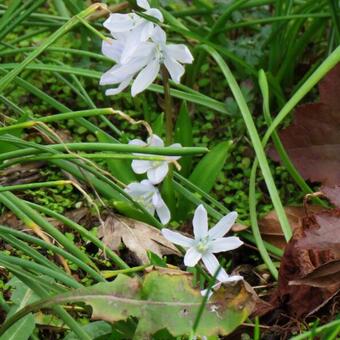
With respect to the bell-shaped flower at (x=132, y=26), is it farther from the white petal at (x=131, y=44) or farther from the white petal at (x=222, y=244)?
the white petal at (x=222, y=244)

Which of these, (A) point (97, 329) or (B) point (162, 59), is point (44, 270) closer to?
(A) point (97, 329)

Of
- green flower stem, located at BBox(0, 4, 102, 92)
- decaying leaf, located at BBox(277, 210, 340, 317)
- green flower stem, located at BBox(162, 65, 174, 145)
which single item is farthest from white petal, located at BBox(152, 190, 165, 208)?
green flower stem, located at BBox(0, 4, 102, 92)

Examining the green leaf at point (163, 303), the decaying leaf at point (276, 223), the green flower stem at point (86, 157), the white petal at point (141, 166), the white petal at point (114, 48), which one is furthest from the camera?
the decaying leaf at point (276, 223)

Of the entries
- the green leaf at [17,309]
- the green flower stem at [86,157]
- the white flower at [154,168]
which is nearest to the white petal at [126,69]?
the white flower at [154,168]

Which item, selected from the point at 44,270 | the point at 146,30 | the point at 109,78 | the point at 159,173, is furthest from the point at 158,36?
the point at 44,270

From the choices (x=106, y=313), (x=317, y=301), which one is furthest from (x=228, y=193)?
(x=106, y=313)

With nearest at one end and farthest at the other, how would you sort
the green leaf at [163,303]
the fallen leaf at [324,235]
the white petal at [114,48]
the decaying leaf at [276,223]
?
1. the green leaf at [163,303]
2. the fallen leaf at [324,235]
3. the white petal at [114,48]
4. the decaying leaf at [276,223]

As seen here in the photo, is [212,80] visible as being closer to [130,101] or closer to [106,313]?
[130,101]

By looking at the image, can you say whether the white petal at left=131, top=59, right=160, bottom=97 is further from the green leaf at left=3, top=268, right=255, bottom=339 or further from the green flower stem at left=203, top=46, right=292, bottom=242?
the green leaf at left=3, top=268, right=255, bottom=339
